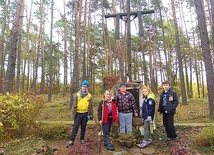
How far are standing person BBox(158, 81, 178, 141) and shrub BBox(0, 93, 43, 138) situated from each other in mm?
4053

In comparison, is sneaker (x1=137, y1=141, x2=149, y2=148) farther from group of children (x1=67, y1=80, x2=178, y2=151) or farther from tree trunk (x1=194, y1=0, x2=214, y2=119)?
tree trunk (x1=194, y1=0, x2=214, y2=119)

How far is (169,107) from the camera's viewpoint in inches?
194

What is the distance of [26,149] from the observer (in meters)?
4.84

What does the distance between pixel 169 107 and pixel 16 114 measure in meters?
4.43

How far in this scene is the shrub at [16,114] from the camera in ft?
18.0

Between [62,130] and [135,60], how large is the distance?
66.5 ft

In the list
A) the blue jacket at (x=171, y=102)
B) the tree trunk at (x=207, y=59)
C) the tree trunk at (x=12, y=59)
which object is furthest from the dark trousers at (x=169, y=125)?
the tree trunk at (x=12, y=59)

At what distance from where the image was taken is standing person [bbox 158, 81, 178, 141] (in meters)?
4.93

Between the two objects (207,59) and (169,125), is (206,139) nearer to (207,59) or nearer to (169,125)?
(169,125)

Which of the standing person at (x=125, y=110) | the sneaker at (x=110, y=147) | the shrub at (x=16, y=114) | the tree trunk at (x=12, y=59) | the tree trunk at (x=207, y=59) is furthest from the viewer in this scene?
the tree trunk at (x=207, y=59)

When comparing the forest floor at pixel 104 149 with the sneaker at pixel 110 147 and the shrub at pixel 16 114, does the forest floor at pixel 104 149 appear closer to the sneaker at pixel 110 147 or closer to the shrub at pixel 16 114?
the sneaker at pixel 110 147

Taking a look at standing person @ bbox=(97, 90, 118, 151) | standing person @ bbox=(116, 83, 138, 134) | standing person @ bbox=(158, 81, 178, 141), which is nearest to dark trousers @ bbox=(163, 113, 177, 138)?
standing person @ bbox=(158, 81, 178, 141)

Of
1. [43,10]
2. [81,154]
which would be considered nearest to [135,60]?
[43,10]

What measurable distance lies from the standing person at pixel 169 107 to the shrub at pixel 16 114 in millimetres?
4053
